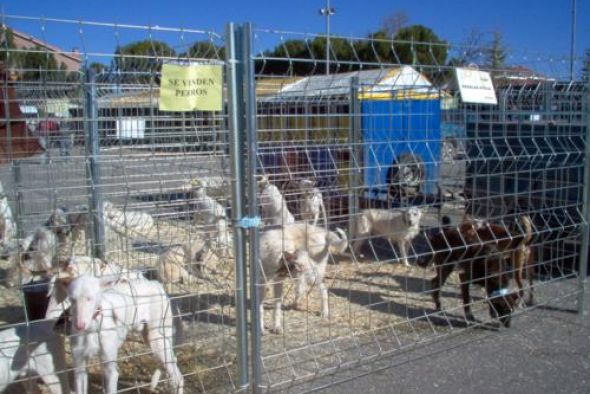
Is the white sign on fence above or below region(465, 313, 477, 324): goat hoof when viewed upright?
above

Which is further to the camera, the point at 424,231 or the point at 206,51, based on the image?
the point at 424,231

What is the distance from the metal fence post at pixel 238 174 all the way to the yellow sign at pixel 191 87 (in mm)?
104

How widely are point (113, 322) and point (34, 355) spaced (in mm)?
463

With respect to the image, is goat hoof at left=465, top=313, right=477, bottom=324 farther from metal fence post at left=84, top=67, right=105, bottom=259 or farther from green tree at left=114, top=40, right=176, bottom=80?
metal fence post at left=84, top=67, right=105, bottom=259

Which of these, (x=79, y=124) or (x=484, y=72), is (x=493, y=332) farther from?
(x=79, y=124)

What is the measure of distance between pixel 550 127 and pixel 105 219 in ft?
17.4

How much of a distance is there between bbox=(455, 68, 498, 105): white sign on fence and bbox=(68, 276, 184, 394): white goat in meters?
2.69

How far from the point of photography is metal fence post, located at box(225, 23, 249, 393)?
3195mm

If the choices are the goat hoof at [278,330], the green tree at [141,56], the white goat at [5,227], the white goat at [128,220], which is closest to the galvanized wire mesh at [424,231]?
the goat hoof at [278,330]

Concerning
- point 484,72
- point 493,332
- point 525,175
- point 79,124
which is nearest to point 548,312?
point 493,332

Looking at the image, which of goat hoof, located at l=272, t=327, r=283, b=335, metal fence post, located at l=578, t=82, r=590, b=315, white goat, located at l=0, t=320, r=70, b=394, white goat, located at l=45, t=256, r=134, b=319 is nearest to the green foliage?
metal fence post, located at l=578, t=82, r=590, b=315

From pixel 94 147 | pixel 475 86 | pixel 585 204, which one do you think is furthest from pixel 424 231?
pixel 94 147

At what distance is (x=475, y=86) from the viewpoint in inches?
173

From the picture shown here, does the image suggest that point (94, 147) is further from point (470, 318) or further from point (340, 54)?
point (470, 318)
